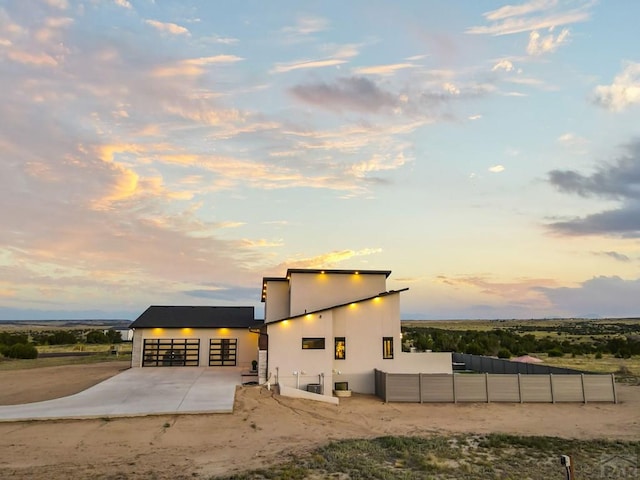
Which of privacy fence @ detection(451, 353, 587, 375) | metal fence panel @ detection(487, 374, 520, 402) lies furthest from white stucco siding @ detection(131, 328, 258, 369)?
metal fence panel @ detection(487, 374, 520, 402)

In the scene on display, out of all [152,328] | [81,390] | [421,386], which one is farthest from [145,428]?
[152,328]

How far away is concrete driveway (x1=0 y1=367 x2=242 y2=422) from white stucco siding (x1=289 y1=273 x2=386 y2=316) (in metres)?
5.60

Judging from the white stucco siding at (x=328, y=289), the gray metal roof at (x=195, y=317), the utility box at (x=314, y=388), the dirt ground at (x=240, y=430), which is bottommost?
the dirt ground at (x=240, y=430)

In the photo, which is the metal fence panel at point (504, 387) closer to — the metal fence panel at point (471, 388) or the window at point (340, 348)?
the metal fence panel at point (471, 388)

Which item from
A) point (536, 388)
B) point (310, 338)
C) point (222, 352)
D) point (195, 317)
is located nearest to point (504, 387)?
point (536, 388)

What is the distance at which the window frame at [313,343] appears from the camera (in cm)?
2486

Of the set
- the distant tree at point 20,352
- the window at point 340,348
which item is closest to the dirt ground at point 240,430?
the window at point 340,348

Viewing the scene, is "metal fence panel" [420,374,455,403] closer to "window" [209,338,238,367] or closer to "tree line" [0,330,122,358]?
"window" [209,338,238,367]

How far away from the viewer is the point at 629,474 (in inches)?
471

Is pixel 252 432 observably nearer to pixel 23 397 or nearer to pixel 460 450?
pixel 460 450

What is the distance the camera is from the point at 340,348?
2614 centimetres

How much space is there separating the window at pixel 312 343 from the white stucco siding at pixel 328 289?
9.75 feet

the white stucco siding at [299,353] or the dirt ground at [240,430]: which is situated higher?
the white stucco siding at [299,353]

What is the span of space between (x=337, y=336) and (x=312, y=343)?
186cm
